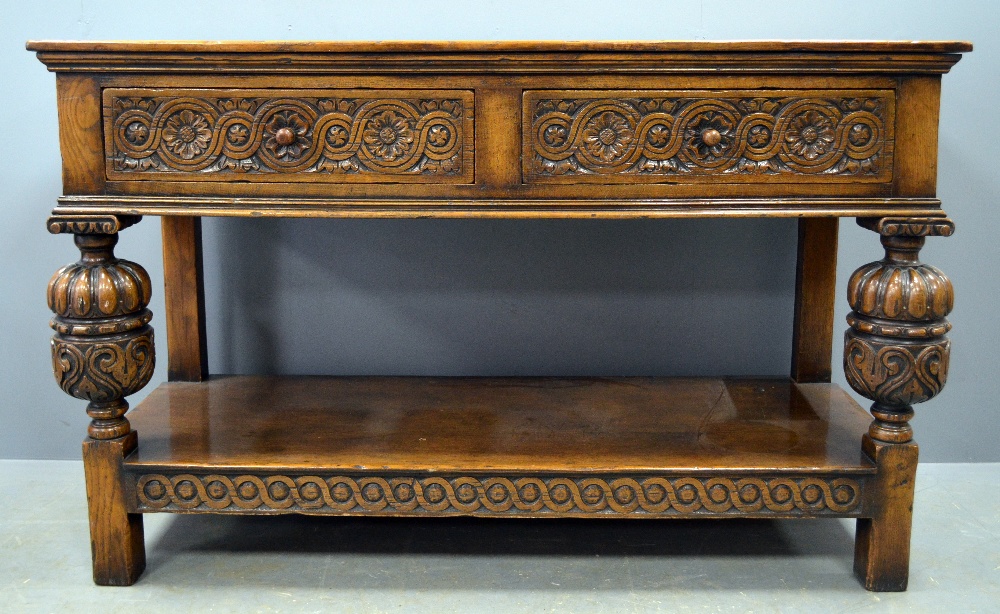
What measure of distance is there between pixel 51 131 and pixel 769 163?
1831 mm

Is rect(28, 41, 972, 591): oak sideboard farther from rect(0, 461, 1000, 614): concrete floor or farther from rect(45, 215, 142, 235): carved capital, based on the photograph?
rect(0, 461, 1000, 614): concrete floor

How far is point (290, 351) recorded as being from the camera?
2.52 m

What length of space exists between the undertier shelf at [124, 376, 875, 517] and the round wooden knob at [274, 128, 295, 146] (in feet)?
2.03

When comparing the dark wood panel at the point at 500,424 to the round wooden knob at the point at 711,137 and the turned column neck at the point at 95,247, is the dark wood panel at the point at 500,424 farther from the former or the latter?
the round wooden knob at the point at 711,137

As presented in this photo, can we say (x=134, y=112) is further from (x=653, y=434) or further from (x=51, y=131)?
(x=653, y=434)

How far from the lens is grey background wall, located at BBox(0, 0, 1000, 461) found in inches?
93.1

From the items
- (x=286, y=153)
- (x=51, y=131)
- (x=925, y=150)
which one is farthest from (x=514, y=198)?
(x=51, y=131)

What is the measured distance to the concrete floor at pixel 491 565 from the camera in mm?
1760

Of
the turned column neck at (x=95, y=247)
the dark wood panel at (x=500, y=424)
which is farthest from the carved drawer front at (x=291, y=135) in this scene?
the dark wood panel at (x=500, y=424)

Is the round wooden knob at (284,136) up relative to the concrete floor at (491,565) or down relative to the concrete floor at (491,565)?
up

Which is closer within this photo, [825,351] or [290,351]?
[825,351]

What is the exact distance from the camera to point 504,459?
1.81 m

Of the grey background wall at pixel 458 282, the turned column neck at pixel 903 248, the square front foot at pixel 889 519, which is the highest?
the turned column neck at pixel 903 248

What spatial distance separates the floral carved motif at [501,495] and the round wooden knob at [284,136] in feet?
2.10
